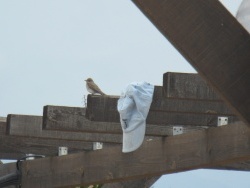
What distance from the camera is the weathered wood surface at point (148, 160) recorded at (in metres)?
5.12

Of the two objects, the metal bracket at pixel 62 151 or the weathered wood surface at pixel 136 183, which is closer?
the metal bracket at pixel 62 151

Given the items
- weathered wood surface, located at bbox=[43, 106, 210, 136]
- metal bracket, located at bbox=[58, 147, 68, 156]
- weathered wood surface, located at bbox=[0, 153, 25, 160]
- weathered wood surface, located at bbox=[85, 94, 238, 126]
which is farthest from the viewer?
weathered wood surface, located at bbox=[0, 153, 25, 160]

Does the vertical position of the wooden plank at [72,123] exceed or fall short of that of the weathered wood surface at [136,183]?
it exceeds it

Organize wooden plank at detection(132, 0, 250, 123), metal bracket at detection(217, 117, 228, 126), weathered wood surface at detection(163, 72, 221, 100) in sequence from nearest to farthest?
wooden plank at detection(132, 0, 250, 123)
weathered wood surface at detection(163, 72, 221, 100)
metal bracket at detection(217, 117, 228, 126)

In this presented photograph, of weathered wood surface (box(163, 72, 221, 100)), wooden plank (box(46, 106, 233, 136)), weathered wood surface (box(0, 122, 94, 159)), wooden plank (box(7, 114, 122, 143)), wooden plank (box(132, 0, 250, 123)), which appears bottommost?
weathered wood surface (box(0, 122, 94, 159))

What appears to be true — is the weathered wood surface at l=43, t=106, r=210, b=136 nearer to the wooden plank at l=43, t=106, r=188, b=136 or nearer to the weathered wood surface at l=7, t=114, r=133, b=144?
the wooden plank at l=43, t=106, r=188, b=136

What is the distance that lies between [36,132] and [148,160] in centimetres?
193

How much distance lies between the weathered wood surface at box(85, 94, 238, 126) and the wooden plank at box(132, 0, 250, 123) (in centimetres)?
184

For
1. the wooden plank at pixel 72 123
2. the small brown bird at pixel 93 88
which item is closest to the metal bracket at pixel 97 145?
the small brown bird at pixel 93 88

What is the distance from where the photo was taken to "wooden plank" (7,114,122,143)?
7.81 meters

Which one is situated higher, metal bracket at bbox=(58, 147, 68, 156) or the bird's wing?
the bird's wing

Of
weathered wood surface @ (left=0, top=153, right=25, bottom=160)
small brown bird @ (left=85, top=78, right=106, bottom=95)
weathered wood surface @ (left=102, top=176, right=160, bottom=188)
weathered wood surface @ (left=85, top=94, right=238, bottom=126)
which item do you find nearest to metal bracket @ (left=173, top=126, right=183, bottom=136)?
weathered wood surface @ (left=85, top=94, right=238, bottom=126)

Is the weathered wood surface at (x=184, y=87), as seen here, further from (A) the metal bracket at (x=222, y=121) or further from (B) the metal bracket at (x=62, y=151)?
(B) the metal bracket at (x=62, y=151)

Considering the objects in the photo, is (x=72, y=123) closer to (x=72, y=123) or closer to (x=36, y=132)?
(x=72, y=123)
